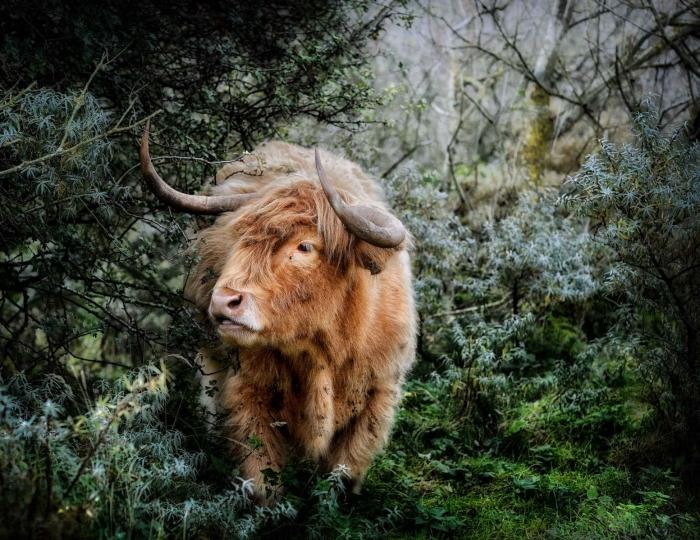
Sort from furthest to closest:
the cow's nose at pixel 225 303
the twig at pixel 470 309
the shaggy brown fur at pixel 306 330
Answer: the twig at pixel 470 309
the shaggy brown fur at pixel 306 330
the cow's nose at pixel 225 303

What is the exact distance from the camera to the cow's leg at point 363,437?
4.60 m

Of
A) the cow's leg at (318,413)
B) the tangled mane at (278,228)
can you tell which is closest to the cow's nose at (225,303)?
the tangled mane at (278,228)

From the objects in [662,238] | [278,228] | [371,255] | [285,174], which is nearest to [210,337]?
[278,228]

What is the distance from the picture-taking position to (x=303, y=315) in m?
4.06

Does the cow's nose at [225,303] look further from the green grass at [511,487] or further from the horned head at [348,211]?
the green grass at [511,487]

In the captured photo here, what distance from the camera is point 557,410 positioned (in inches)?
215

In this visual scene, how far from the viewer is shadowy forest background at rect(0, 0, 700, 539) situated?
130 inches

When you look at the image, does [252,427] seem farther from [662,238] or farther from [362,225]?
[662,238]

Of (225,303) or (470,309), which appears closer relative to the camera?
(225,303)

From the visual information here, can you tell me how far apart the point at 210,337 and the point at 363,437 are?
123cm

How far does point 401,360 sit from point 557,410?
1.52 meters

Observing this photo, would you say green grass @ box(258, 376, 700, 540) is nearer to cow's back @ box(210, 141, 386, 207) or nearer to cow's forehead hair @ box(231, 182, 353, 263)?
cow's forehead hair @ box(231, 182, 353, 263)

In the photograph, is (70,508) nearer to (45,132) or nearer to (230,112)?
(45,132)

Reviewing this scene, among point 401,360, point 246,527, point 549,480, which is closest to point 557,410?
point 549,480
